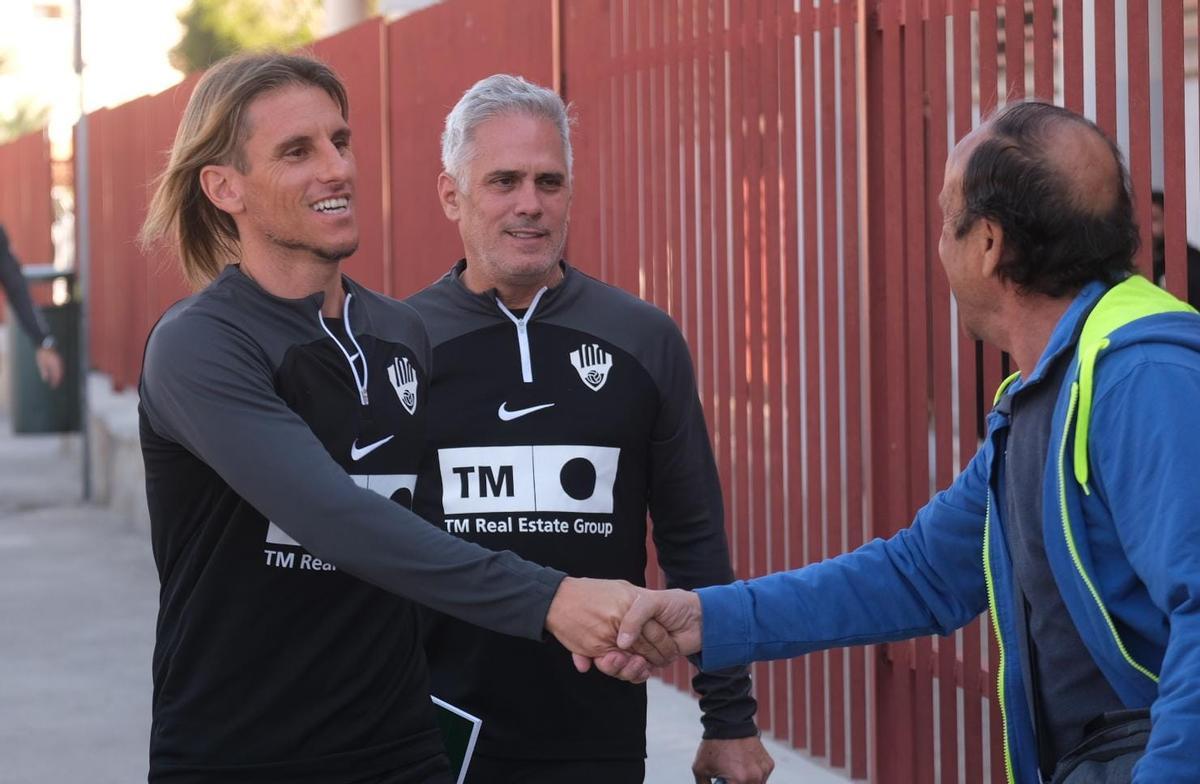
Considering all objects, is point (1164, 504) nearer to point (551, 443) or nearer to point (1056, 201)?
point (1056, 201)

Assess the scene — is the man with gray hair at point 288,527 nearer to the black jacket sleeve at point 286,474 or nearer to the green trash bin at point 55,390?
the black jacket sleeve at point 286,474

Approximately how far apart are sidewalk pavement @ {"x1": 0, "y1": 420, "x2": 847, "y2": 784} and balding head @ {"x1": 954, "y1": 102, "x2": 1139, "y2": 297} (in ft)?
9.67

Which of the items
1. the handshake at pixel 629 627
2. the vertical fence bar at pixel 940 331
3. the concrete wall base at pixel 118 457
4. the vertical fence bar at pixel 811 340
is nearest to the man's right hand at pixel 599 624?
A: the handshake at pixel 629 627

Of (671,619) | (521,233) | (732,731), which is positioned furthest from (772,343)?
(671,619)

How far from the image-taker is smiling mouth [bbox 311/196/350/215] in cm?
319

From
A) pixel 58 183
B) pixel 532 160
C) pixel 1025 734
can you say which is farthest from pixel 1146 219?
pixel 58 183

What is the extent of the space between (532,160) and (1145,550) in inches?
76.0

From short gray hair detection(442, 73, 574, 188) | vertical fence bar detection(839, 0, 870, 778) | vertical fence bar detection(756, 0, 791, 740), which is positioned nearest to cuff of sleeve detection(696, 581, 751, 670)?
short gray hair detection(442, 73, 574, 188)

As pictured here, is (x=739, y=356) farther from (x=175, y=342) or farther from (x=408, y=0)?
(x=408, y=0)

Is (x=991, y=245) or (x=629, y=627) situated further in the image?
(x=629, y=627)

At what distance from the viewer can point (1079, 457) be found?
2.33 metres

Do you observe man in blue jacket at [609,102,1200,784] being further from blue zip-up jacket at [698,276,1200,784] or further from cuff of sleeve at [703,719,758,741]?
cuff of sleeve at [703,719,758,741]

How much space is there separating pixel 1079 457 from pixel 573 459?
1.49 m

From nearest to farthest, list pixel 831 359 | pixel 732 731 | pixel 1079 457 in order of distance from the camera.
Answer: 1. pixel 1079 457
2. pixel 732 731
3. pixel 831 359
